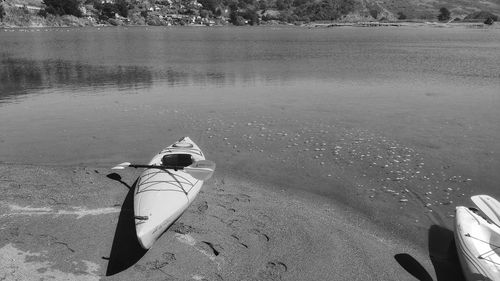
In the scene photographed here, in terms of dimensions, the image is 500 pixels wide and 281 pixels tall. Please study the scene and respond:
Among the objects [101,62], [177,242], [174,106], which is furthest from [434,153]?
[101,62]

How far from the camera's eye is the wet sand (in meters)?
10.6

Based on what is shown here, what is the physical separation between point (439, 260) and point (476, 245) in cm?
123

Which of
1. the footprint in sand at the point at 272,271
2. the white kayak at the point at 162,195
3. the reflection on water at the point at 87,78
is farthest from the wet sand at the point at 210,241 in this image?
the reflection on water at the point at 87,78

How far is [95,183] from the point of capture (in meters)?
15.8

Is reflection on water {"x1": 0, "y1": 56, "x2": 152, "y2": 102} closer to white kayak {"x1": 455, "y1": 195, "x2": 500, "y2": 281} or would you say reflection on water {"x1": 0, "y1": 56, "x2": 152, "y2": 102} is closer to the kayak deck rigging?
the kayak deck rigging

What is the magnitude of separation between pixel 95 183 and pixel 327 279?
9906mm

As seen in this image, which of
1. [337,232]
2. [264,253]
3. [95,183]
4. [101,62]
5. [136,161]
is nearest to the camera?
[264,253]

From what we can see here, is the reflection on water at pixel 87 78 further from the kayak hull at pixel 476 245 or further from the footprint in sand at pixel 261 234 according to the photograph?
the kayak hull at pixel 476 245

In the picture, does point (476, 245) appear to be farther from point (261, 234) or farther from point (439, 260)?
point (261, 234)

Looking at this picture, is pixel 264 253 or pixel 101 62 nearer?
pixel 264 253

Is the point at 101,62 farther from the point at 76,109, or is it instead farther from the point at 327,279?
the point at 327,279

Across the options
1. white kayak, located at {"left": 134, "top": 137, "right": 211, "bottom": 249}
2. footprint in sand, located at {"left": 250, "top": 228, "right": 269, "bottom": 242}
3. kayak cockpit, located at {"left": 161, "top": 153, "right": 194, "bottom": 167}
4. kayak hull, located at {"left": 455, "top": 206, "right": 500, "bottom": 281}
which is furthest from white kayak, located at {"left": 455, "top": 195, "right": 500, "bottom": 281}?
kayak cockpit, located at {"left": 161, "top": 153, "right": 194, "bottom": 167}

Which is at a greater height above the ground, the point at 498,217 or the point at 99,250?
the point at 498,217

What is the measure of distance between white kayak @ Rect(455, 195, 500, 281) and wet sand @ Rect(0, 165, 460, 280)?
2.78ft
